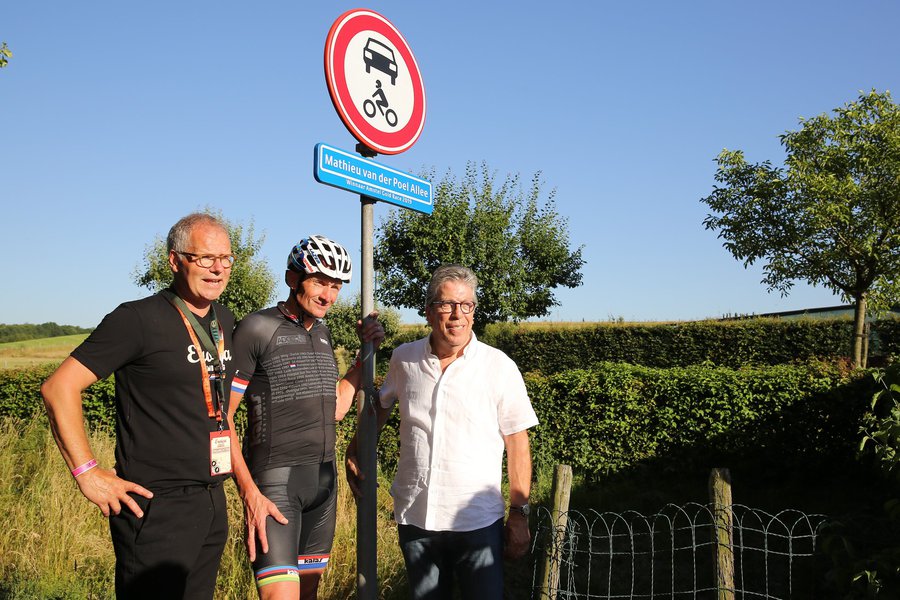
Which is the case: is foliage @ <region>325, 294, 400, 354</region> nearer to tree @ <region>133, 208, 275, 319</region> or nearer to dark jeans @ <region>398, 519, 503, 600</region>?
tree @ <region>133, 208, 275, 319</region>

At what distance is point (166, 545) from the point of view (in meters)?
2.43

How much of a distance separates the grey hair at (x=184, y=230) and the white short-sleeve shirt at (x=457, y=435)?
1035mm

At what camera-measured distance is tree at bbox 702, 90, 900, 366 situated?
45.6 ft

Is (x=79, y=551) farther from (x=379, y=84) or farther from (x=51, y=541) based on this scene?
(x=379, y=84)

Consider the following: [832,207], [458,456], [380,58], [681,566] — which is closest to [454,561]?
[458,456]

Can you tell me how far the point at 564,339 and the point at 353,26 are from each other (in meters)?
19.8

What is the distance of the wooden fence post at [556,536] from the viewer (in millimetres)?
3846

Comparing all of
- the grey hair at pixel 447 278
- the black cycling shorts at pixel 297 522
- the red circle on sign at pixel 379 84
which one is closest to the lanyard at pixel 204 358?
the black cycling shorts at pixel 297 522

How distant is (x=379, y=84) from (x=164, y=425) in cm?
184

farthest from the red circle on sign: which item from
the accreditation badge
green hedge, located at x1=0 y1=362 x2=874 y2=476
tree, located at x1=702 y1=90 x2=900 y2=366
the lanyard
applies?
tree, located at x1=702 y1=90 x2=900 y2=366

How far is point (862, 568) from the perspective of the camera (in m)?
3.12

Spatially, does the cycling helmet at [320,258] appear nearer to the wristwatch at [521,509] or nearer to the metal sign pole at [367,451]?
the metal sign pole at [367,451]

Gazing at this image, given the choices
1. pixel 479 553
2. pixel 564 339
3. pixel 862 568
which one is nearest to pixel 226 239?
pixel 479 553

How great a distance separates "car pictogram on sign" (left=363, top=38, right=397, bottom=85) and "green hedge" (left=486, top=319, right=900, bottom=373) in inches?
623
